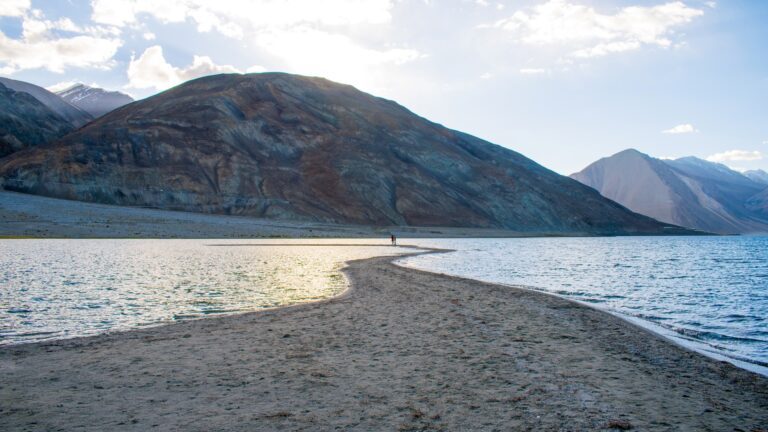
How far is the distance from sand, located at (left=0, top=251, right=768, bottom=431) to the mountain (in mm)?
179651

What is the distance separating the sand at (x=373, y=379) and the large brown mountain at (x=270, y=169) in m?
120

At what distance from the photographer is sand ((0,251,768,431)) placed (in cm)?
789

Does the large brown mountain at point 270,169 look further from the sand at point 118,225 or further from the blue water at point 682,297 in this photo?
the blue water at point 682,297

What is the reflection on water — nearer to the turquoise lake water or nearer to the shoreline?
the turquoise lake water

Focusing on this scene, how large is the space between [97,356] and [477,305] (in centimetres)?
1238

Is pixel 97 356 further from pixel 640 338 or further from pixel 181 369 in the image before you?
pixel 640 338

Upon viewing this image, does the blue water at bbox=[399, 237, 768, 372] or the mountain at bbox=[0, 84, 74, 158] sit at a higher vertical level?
the mountain at bbox=[0, 84, 74, 158]

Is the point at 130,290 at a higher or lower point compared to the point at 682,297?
higher

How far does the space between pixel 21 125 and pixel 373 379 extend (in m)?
209

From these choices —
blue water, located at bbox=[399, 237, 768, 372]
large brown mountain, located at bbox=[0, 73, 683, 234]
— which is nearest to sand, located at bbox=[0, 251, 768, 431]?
blue water, located at bbox=[399, 237, 768, 372]

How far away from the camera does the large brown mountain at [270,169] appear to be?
5162 inches

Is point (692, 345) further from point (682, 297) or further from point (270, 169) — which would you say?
point (270, 169)

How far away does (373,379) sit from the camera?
32.8 ft

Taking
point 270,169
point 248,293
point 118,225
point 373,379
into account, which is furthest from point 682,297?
point 270,169
